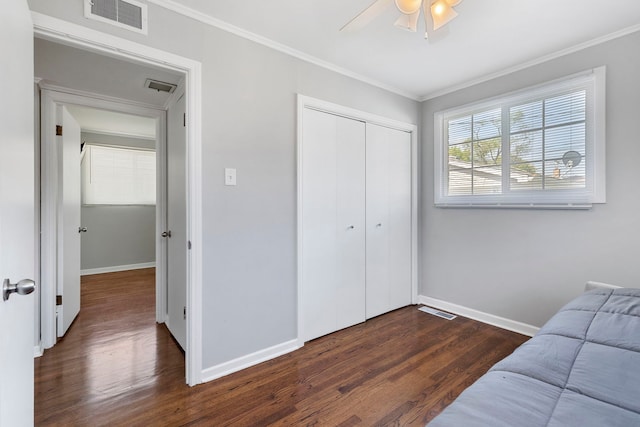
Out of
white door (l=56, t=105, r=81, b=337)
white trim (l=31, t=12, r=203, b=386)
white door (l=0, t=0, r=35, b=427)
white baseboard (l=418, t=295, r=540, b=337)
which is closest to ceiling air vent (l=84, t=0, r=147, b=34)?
white trim (l=31, t=12, r=203, b=386)

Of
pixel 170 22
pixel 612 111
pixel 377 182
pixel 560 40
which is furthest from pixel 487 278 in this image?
pixel 170 22

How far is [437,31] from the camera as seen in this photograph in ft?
5.35

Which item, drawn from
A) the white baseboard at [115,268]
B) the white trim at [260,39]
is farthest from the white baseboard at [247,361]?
the white baseboard at [115,268]

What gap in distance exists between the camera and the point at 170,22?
5.96 feet

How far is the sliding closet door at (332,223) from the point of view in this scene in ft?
8.20

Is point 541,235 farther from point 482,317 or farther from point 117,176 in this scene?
point 117,176

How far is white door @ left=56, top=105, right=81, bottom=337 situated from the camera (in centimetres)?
257

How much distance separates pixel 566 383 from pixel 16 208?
1897 millimetres

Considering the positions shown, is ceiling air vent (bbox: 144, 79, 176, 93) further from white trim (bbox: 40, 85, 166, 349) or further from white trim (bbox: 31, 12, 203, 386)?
white trim (bbox: 31, 12, 203, 386)

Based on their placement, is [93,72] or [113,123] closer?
[93,72]

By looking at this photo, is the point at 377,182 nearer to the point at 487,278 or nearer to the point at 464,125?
the point at 464,125

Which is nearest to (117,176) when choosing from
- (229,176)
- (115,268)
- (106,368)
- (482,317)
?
(115,268)

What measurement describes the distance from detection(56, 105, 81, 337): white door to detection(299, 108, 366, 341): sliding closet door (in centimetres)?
211

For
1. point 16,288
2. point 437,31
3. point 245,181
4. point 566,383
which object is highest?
point 437,31
